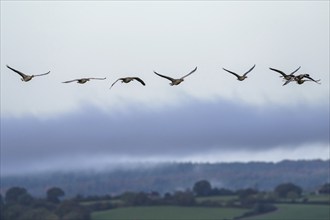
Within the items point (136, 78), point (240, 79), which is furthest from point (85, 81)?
point (240, 79)

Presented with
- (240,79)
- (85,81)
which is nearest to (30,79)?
(85,81)

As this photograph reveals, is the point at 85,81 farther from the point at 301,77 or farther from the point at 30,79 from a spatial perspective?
the point at 301,77

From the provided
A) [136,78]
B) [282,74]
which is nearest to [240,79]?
[282,74]

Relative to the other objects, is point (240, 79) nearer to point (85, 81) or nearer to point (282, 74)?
point (282, 74)

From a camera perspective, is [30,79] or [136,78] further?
[30,79]

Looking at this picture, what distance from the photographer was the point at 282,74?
Result: 96.9 metres

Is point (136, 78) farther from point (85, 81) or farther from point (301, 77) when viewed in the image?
point (301, 77)

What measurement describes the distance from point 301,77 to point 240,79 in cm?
469

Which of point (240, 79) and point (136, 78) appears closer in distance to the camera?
point (136, 78)

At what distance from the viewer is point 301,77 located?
96812 millimetres

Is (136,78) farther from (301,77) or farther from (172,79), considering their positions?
(301,77)

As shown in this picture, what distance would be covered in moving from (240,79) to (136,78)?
956 centimetres

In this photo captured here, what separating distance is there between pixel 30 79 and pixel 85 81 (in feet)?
16.7

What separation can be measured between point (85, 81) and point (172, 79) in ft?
21.4
